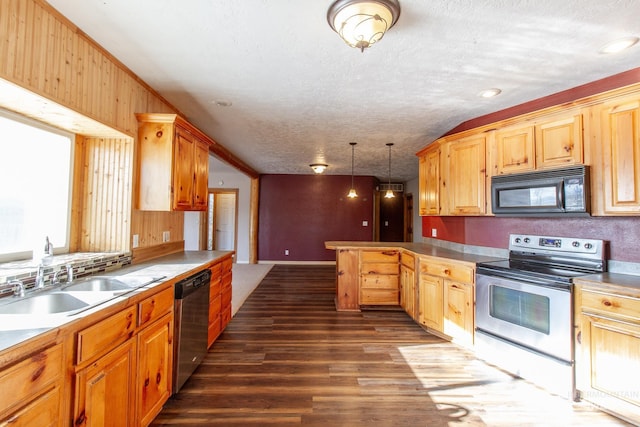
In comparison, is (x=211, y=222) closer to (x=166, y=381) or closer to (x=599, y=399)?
(x=166, y=381)

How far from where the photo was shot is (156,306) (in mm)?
1752

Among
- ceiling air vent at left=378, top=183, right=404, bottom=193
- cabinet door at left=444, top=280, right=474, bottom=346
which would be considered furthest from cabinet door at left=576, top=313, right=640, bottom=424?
ceiling air vent at left=378, top=183, right=404, bottom=193

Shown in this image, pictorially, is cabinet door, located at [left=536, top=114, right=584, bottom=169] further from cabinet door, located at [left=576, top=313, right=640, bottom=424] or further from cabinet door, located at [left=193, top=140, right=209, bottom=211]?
cabinet door, located at [left=193, top=140, right=209, bottom=211]

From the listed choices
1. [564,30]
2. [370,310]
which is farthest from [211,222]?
[564,30]

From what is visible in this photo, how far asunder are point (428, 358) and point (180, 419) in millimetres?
2066

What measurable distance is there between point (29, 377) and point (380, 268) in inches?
138

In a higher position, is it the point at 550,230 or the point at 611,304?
the point at 550,230

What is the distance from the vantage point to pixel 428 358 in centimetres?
263

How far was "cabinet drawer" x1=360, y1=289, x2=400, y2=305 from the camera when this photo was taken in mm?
3904

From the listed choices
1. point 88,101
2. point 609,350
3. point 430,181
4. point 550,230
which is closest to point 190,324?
point 88,101

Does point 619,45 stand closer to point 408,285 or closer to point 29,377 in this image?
point 408,285

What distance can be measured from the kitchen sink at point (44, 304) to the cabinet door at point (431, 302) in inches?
117

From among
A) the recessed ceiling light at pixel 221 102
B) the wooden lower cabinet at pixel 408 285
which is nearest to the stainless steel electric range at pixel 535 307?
the wooden lower cabinet at pixel 408 285

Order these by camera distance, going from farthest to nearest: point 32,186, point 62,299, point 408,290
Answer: point 408,290 → point 32,186 → point 62,299
